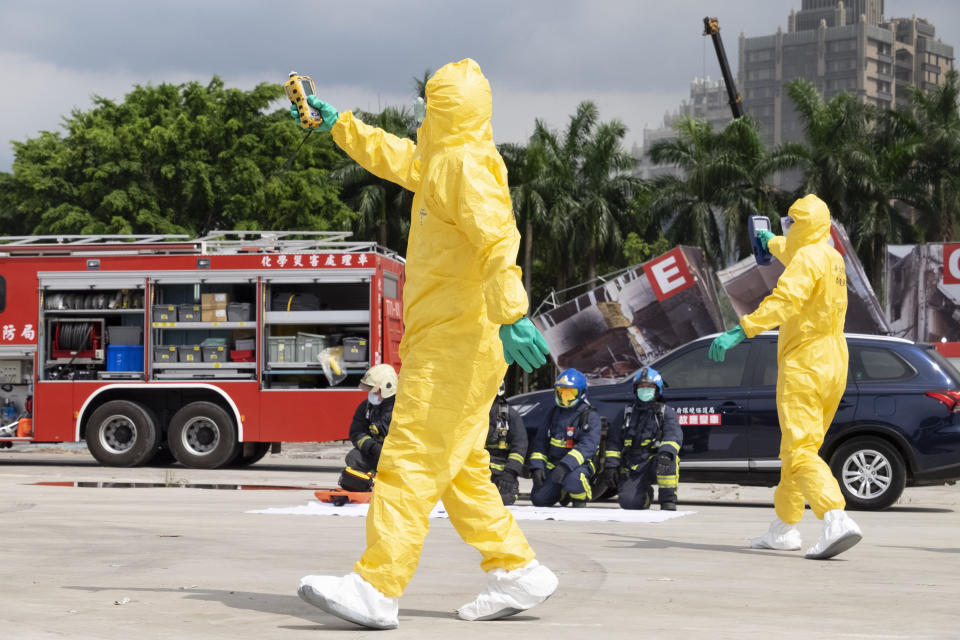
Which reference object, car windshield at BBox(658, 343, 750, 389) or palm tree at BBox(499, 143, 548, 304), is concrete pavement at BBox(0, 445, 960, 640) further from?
palm tree at BBox(499, 143, 548, 304)

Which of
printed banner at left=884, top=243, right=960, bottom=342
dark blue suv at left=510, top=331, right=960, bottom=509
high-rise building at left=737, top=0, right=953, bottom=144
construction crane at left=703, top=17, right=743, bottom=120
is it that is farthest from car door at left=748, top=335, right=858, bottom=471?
high-rise building at left=737, top=0, right=953, bottom=144

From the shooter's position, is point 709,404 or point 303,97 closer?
point 303,97

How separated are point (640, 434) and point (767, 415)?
1462mm

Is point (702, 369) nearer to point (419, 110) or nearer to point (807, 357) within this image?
Result: point (807, 357)

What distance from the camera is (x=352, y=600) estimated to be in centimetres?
474

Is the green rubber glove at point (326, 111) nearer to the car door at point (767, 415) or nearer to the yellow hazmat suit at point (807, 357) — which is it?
the yellow hazmat suit at point (807, 357)

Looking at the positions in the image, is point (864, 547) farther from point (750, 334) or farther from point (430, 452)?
point (430, 452)

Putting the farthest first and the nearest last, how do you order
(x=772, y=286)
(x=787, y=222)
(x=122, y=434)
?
(x=772, y=286)
(x=122, y=434)
(x=787, y=222)

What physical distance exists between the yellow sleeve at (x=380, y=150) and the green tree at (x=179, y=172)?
107 ft

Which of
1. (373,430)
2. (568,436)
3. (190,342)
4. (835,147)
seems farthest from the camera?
(835,147)

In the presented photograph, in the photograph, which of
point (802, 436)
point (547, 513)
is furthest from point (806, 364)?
point (547, 513)

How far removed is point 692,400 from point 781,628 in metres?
7.26

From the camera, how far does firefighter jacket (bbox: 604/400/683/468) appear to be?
11.1m

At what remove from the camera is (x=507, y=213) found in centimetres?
492
